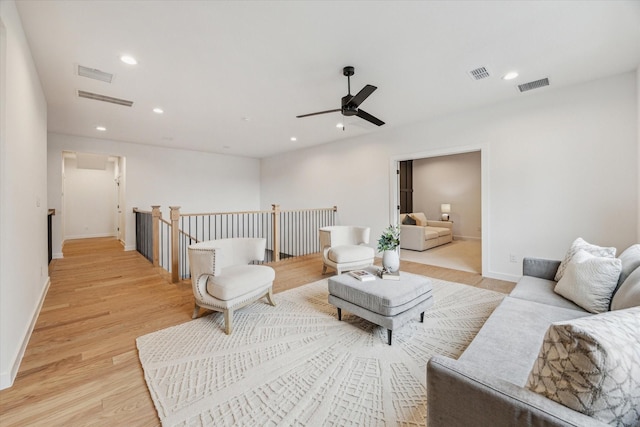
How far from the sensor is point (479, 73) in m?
3.03

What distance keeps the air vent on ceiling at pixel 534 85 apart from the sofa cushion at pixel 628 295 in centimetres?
265

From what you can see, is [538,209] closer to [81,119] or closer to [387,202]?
[387,202]

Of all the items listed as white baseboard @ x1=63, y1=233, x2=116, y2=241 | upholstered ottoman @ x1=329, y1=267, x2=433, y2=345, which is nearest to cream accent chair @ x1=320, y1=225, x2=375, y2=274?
upholstered ottoman @ x1=329, y1=267, x2=433, y2=345

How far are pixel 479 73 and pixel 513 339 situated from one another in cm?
290

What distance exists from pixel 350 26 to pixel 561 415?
8.77 ft

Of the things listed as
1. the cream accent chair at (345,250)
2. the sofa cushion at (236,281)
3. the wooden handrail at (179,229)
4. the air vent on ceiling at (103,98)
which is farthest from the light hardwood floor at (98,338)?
the air vent on ceiling at (103,98)

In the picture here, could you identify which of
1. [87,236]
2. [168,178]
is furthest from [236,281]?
[87,236]

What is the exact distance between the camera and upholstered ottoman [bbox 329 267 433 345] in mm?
2170

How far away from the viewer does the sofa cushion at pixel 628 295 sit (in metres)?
1.41

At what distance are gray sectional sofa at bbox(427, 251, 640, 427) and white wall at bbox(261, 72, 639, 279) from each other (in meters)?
1.95

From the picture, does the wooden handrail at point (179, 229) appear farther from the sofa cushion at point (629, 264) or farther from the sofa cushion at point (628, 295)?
the sofa cushion at point (629, 264)

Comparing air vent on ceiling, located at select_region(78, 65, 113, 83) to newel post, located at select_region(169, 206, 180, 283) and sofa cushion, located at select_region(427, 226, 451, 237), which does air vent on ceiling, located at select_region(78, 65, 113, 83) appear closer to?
newel post, located at select_region(169, 206, 180, 283)

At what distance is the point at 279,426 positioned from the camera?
A: 4.59 feet

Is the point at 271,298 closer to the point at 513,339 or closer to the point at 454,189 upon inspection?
the point at 513,339
